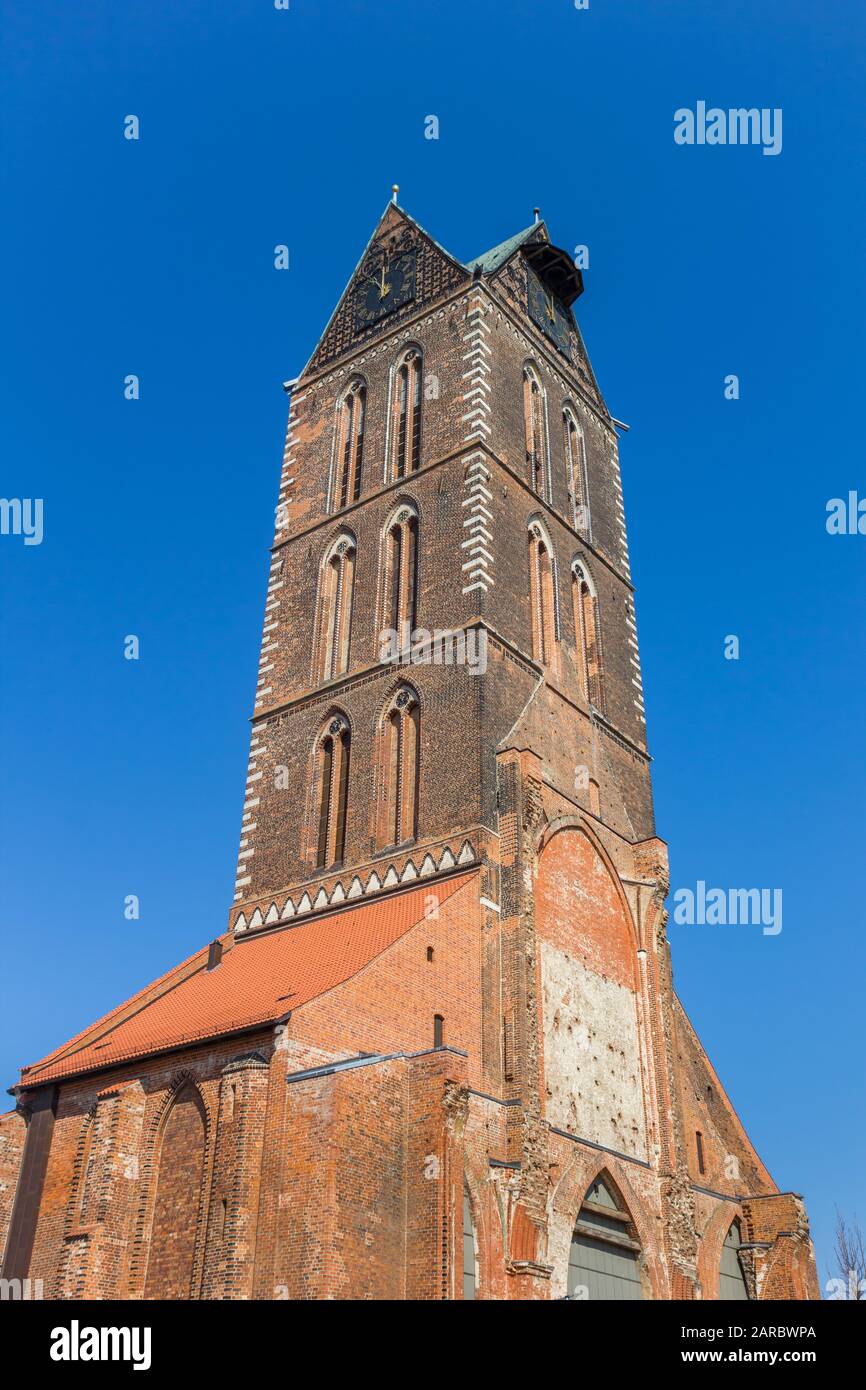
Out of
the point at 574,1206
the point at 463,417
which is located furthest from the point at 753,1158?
the point at 463,417

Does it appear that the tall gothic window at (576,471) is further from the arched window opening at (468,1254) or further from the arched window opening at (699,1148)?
the arched window opening at (468,1254)

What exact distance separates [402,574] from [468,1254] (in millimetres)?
14612

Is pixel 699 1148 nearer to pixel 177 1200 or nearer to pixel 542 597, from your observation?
pixel 177 1200

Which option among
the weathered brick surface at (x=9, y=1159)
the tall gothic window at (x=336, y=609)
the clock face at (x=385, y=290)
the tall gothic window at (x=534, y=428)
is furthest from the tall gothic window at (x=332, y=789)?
the clock face at (x=385, y=290)

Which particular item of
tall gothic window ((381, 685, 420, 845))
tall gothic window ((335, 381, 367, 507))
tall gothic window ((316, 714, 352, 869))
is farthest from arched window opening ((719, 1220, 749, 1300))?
tall gothic window ((335, 381, 367, 507))

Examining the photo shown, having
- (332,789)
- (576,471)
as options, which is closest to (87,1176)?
(332,789)

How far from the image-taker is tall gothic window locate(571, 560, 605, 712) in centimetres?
2877

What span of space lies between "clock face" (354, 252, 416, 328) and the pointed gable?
11 centimetres

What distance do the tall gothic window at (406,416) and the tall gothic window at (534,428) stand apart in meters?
2.68

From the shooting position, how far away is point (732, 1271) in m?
23.9

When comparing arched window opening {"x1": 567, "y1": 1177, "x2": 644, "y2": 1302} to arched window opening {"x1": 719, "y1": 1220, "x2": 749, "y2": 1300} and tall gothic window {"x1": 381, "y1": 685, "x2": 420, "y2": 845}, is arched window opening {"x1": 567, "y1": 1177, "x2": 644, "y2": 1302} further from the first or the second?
tall gothic window {"x1": 381, "y1": 685, "x2": 420, "y2": 845}

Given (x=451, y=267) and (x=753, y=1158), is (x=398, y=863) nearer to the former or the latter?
(x=753, y=1158)

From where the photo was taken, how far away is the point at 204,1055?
64.9ft

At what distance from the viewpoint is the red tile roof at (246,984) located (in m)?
20.0
